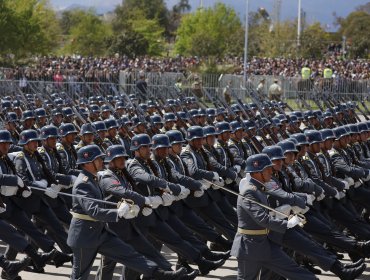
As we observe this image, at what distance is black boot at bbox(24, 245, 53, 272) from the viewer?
11721 mm

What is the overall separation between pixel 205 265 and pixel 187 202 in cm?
112

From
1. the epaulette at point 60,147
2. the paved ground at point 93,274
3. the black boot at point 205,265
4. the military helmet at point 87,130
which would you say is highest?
the military helmet at point 87,130

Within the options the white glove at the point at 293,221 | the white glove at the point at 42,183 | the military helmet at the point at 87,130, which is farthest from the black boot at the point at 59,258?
the white glove at the point at 293,221

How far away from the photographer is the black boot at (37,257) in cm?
1172

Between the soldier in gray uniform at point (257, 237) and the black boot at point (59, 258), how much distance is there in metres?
3.11

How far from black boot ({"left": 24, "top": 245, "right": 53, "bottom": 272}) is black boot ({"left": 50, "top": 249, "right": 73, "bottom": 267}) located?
0.15 m

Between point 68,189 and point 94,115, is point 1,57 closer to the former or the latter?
point 94,115

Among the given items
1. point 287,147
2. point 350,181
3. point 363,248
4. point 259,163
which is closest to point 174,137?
point 287,147

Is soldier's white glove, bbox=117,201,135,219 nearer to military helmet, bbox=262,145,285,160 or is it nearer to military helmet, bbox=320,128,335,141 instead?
military helmet, bbox=262,145,285,160

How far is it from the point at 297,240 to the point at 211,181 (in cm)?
243

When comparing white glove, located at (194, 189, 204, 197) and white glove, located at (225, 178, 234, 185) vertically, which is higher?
white glove, located at (194, 189, 204, 197)

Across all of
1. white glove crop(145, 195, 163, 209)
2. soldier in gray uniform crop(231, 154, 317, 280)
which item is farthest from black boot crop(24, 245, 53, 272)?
soldier in gray uniform crop(231, 154, 317, 280)

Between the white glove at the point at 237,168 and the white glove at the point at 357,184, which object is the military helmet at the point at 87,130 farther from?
the white glove at the point at 357,184

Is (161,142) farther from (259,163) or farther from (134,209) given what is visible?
(259,163)
